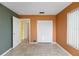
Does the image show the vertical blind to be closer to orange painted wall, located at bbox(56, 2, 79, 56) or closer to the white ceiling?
orange painted wall, located at bbox(56, 2, 79, 56)

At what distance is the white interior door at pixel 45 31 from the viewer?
350 inches

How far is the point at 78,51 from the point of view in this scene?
3738 mm

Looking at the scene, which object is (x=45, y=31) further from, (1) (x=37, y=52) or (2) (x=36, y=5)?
(2) (x=36, y=5)

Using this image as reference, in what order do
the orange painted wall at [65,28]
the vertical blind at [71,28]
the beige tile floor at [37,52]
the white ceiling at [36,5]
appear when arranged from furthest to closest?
the beige tile floor at [37,52], the white ceiling at [36,5], the vertical blind at [71,28], the orange painted wall at [65,28]

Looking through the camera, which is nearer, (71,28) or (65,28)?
(71,28)

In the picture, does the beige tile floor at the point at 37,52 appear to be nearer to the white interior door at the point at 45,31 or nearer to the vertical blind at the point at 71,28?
the vertical blind at the point at 71,28

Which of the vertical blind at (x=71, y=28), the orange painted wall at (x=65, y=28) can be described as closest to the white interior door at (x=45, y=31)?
the orange painted wall at (x=65, y=28)

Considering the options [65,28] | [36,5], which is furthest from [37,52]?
[36,5]

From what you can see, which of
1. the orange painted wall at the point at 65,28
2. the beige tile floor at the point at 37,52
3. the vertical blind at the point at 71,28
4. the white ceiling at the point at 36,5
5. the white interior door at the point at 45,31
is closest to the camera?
the orange painted wall at the point at 65,28

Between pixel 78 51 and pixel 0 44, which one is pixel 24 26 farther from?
pixel 78 51

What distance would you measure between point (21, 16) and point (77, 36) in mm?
5543

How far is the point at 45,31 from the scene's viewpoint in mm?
8961

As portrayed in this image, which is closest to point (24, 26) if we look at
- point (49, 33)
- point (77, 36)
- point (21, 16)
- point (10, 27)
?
point (21, 16)

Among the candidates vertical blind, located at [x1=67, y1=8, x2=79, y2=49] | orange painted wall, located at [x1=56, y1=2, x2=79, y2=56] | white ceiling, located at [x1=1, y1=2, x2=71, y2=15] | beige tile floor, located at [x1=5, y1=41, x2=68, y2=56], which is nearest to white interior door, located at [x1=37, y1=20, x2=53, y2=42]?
orange painted wall, located at [x1=56, y1=2, x2=79, y2=56]
